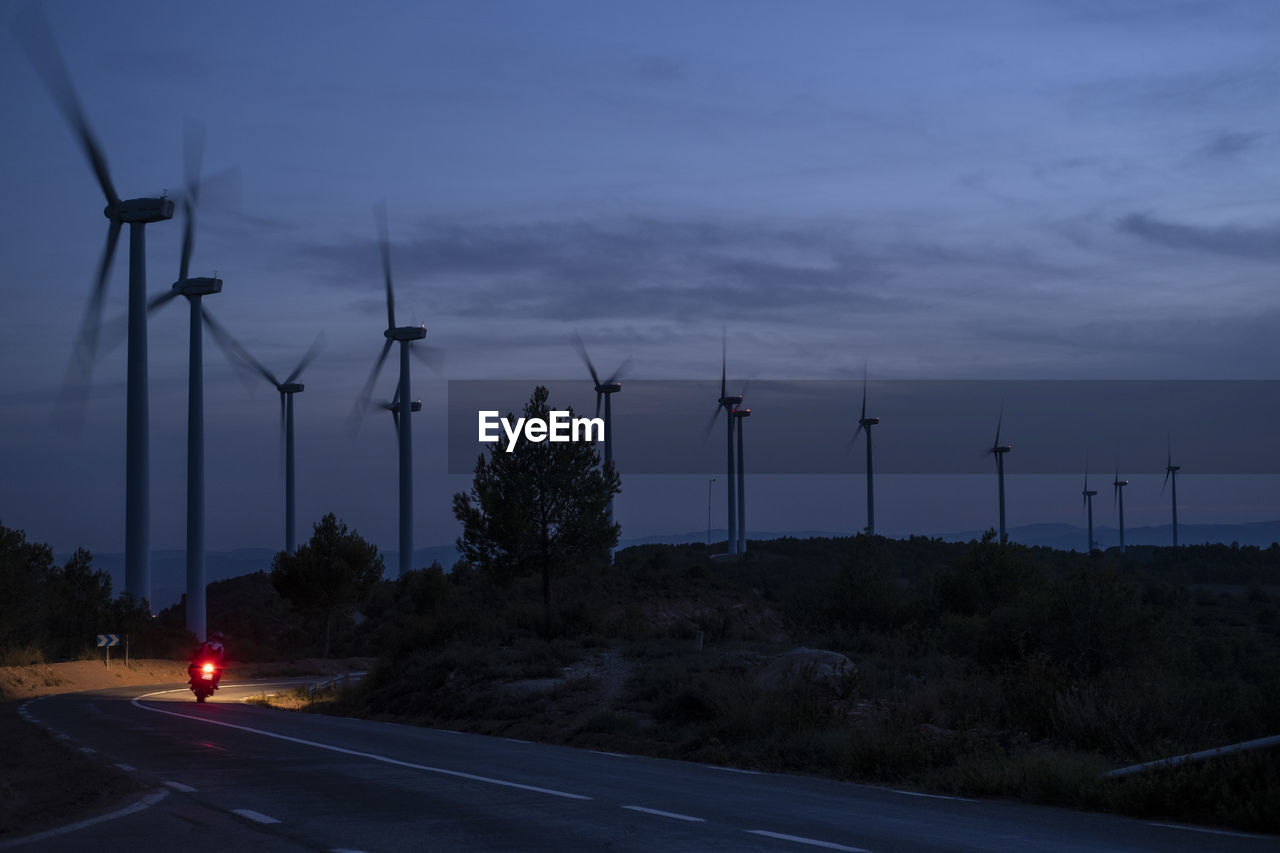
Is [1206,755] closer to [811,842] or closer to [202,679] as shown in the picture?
[811,842]

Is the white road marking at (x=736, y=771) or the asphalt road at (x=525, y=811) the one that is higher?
the asphalt road at (x=525, y=811)

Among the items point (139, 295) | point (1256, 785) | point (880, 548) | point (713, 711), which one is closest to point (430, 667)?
point (713, 711)

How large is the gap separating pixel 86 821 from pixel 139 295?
162 feet

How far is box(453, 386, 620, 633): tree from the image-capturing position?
4416 centimetres

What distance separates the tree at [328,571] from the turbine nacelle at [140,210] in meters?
22.0

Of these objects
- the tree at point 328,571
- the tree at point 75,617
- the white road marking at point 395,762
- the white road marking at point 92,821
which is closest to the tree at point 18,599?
the tree at point 75,617

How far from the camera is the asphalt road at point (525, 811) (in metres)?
9.26

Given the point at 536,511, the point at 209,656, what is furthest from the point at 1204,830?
the point at 536,511

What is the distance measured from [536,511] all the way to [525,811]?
33.5 metres

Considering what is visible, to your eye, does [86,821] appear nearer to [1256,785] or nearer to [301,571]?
[1256,785]

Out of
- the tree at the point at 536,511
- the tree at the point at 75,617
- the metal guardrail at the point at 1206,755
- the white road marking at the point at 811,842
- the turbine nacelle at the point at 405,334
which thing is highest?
the turbine nacelle at the point at 405,334

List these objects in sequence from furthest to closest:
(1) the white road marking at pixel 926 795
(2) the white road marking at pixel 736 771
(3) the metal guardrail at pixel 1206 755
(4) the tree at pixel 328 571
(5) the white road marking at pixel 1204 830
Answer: (4) the tree at pixel 328 571, (2) the white road marking at pixel 736 771, (1) the white road marking at pixel 926 795, (3) the metal guardrail at pixel 1206 755, (5) the white road marking at pixel 1204 830

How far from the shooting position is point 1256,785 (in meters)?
10.3

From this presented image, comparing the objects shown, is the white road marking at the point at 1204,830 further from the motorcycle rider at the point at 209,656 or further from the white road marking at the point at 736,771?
the motorcycle rider at the point at 209,656
